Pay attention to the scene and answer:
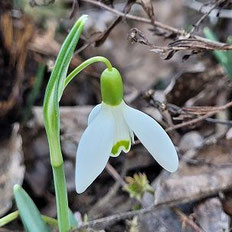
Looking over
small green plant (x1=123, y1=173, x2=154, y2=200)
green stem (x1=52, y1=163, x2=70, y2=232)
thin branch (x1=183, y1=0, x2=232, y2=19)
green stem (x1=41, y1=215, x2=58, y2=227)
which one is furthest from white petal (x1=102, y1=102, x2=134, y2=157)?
thin branch (x1=183, y1=0, x2=232, y2=19)

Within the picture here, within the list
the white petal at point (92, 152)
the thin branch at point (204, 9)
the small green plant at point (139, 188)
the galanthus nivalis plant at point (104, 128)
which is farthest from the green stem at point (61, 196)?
the thin branch at point (204, 9)

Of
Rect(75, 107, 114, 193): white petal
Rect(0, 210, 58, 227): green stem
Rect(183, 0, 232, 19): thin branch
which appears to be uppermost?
Rect(75, 107, 114, 193): white petal

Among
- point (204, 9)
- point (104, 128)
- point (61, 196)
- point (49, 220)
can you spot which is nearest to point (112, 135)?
point (104, 128)

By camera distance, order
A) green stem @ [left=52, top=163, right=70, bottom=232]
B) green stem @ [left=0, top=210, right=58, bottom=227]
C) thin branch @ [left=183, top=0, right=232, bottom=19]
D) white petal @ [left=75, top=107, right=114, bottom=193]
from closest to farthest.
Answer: white petal @ [left=75, top=107, right=114, bottom=193] → green stem @ [left=52, top=163, right=70, bottom=232] → green stem @ [left=0, top=210, right=58, bottom=227] → thin branch @ [left=183, top=0, right=232, bottom=19]

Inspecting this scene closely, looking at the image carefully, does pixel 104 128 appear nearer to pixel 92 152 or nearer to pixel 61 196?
pixel 92 152

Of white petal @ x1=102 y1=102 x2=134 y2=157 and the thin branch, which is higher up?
white petal @ x1=102 y1=102 x2=134 y2=157

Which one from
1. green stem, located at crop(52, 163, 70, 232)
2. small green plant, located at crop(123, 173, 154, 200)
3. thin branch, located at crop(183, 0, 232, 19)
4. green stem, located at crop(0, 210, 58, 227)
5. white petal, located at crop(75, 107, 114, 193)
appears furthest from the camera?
thin branch, located at crop(183, 0, 232, 19)

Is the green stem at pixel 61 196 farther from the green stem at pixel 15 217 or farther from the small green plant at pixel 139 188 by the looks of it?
the small green plant at pixel 139 188

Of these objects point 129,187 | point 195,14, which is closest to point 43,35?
point 195,14

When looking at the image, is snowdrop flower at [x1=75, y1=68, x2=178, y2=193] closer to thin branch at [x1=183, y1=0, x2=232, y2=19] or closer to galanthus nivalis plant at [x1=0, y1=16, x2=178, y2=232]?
galanthus nivalis plant at [x1=0, y1=16, x2=178, y2=232]
